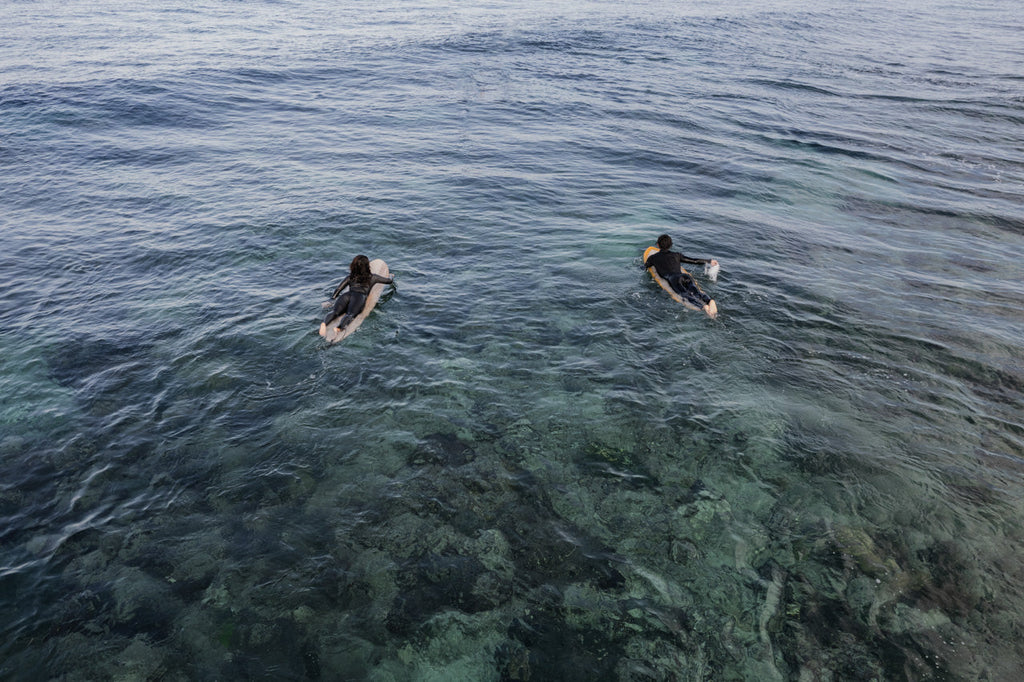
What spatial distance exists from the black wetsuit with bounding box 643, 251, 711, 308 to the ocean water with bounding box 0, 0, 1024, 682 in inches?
22.9

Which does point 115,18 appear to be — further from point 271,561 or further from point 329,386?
point 271,561

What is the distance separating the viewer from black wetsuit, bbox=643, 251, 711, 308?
49.4ft

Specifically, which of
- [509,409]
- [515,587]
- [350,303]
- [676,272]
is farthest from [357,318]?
[676,272]

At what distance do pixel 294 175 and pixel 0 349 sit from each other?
1290cm

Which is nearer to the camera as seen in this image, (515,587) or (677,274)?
(515,587)

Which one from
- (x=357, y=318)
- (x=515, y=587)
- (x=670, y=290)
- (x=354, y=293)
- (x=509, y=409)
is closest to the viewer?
(x=515, y=587)

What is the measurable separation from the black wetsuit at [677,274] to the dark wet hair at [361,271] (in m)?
7.80

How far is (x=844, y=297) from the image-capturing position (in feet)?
51.3

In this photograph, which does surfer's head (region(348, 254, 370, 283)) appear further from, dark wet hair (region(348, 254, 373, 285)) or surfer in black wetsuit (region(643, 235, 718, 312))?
surfer in black wetsuit (region(643, 235, 718, 312))

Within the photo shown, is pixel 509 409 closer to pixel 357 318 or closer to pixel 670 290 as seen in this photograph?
pixel 357 318

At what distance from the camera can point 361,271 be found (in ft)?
47.7

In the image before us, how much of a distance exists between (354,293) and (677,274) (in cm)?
859

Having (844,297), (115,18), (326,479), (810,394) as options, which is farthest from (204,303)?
(115,18)

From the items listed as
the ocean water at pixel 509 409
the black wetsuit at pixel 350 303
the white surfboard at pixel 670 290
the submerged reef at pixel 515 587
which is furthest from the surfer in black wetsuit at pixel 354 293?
the white surfboard at pixel 670 290
